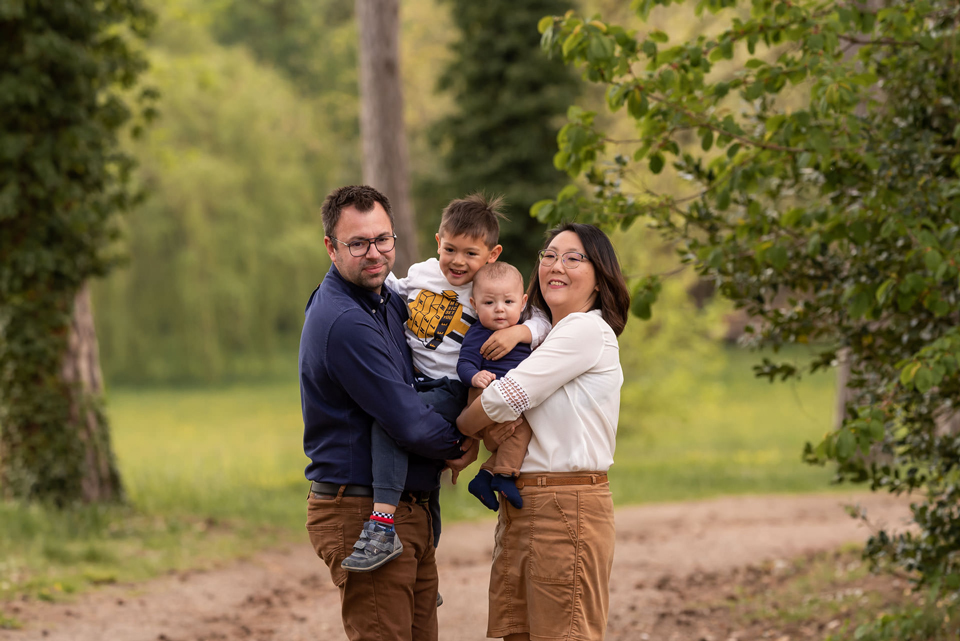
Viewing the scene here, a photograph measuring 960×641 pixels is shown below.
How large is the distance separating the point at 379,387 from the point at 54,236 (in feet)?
21.1

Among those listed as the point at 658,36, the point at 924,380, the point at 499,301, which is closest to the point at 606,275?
the point at 499,301

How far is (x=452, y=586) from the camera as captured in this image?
269 inches

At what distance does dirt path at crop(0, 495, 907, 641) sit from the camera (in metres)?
5.84

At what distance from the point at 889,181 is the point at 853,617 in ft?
9.17

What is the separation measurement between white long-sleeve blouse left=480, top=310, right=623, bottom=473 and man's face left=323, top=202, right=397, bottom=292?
23.6 inches

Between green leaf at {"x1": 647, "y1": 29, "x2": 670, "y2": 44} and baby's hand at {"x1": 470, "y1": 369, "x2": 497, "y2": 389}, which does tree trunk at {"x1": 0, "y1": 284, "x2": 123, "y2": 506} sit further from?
baby's hand at {"x1": 470, "y1": 369, "x2": 497, "y2": 389}

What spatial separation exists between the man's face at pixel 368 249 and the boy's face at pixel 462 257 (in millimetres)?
219

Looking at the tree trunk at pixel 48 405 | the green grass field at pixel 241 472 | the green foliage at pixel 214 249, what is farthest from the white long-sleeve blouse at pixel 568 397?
the green foliage at pixel 214 249

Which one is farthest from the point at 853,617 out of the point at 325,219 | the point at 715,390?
the point at 715,390

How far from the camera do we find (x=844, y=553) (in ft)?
24.8

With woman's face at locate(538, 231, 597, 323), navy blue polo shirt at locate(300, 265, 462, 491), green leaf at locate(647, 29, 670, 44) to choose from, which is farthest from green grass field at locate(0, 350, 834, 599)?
navy blue polo shirt at locate(300, 265, 462, 491)

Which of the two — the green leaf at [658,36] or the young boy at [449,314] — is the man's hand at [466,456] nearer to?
the young boy at [449,314]

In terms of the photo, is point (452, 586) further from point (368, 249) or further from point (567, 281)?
point (368, 249)

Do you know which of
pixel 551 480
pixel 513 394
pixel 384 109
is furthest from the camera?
pixel 384 109
